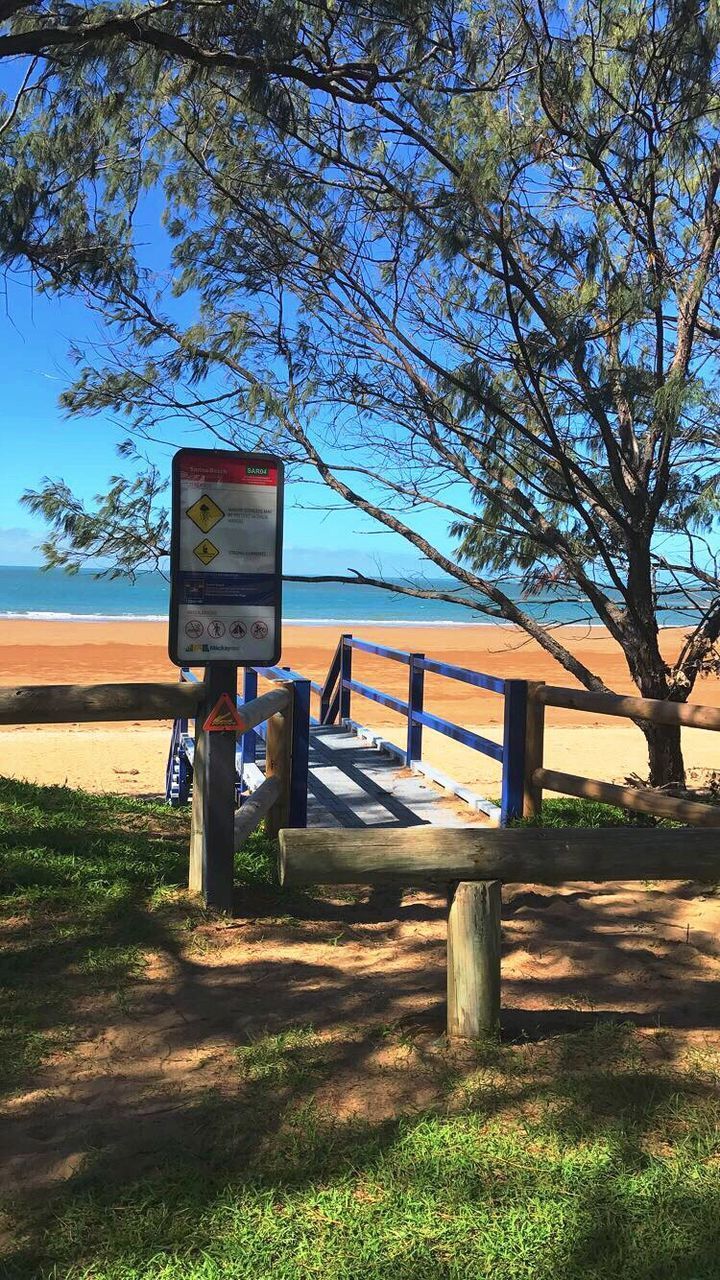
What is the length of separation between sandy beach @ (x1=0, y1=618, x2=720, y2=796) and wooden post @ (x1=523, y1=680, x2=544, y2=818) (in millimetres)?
726

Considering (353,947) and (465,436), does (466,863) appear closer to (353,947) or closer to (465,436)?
(353,947)

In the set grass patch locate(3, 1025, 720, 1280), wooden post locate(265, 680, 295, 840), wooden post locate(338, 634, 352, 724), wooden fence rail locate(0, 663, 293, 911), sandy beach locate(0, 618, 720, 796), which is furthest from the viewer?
wooden post locate(338, 634, 352, 724)

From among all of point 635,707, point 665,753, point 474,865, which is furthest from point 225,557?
point 665,753

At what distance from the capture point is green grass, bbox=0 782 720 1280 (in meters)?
1.83

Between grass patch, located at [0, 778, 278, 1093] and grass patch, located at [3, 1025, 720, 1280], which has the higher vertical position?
grass patch, located at [0, 778, 278, 1093]

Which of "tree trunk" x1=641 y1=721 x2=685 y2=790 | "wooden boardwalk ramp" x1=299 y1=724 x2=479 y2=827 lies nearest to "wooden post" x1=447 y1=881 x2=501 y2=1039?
"wooden boardwalk ramp" x1=299 y1=724 x2=479 y2=827

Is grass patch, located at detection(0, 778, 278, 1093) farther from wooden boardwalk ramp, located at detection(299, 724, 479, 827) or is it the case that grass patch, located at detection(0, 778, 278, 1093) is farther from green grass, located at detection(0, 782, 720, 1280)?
wooden boardwalk ramp, located at detection(299, 724, 479, 827)

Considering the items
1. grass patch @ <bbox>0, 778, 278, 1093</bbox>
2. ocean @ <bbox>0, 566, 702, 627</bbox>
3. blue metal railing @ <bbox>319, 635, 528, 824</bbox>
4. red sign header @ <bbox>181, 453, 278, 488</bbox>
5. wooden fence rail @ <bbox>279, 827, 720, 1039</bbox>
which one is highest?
ocean @ <bbox>0, 566, 702, 627</bbox>

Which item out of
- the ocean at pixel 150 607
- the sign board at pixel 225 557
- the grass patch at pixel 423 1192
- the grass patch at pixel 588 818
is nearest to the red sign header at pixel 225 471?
the sign board at pixel 225 557

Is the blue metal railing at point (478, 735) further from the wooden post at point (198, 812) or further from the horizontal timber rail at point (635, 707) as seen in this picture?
the wooden post at point (198, 812)

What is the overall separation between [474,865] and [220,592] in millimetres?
1632

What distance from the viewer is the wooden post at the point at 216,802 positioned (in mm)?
3711

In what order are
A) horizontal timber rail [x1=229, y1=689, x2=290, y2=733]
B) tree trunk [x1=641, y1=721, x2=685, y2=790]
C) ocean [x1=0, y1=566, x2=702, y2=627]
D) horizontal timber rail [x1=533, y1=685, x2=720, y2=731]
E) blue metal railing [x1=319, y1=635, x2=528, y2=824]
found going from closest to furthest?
horizontal timber rail [x1=229, y1=689, x2=290, y2=733] < horizontal timber rail [x1=533, y1=685, x2=720, y2=731] < blue metal railing [x1=319, y1=635, x2=528, y2=824] < tree trunk [x1=641, y1=721, x2=685, y2=790] < ocean [x1=0, y1=566, x2=702, y2=627]

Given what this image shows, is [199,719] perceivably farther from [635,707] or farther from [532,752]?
[532,752]
